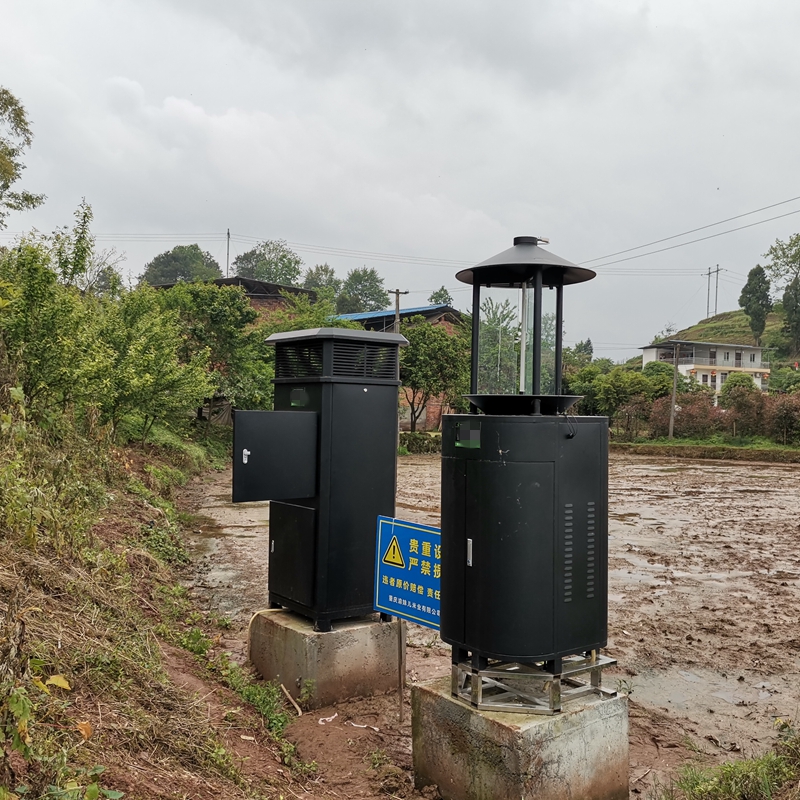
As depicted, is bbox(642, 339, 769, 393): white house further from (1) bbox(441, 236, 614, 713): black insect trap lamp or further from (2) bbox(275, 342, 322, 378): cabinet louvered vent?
(1) bbox(441, 236, 614, 713): black insect trap lamp

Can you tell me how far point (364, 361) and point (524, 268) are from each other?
5.50ft

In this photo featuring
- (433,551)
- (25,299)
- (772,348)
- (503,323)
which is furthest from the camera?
(772,348)

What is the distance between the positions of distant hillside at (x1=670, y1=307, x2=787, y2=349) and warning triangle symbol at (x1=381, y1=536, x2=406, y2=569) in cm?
6642

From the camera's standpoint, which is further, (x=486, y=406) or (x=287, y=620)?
(x=287, y=620)

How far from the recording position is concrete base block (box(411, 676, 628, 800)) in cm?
342

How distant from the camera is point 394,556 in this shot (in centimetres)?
477

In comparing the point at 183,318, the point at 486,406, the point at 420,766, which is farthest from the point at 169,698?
the point at 183,318

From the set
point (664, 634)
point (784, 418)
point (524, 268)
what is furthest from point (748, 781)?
point (784, 418)

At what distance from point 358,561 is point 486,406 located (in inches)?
70.2

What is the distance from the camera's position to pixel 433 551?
4.47m

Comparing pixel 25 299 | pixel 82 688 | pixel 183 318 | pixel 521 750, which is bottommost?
pixel 521 750

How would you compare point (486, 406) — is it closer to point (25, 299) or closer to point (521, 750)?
point (521, 750)

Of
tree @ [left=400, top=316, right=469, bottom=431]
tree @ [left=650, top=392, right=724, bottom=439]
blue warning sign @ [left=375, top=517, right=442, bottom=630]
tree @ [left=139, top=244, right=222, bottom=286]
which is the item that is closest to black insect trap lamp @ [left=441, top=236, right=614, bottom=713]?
blue warning sign @ [left=375, top=517, right=442, bottom=630]

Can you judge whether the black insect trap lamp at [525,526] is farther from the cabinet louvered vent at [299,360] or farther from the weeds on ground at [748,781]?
the cabinet louvered vent at [299,360]
